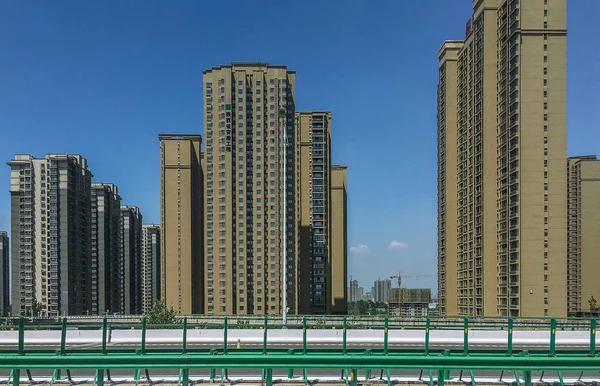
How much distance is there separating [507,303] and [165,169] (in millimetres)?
73055

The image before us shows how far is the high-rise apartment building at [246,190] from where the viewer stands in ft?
261

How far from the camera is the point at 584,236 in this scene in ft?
307

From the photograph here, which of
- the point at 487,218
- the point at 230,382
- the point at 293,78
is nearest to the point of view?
the point at 230,382

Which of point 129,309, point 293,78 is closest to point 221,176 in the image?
point 293,78

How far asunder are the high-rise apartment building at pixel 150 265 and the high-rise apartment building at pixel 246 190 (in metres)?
80.6

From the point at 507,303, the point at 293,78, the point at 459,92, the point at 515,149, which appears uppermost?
the point at 293,78

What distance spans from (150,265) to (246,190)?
8995cm

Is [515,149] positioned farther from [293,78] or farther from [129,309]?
[129,309]

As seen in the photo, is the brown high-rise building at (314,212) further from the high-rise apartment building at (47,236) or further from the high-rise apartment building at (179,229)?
the high-rise apartment building at (47,236)

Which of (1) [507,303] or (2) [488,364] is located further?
(1) [507,303]

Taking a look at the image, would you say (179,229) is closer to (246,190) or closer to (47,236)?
(246,190)

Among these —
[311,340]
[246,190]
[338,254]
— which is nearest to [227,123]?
[246,190]

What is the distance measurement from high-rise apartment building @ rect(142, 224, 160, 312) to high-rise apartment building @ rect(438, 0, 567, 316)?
114254 mm

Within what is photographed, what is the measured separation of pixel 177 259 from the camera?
88.4 meters
